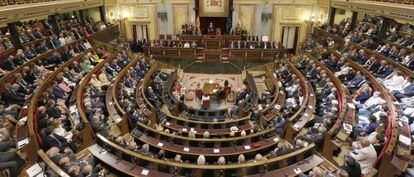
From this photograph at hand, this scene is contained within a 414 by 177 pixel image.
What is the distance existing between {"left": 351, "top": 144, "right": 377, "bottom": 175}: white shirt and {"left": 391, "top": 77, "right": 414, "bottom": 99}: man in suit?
394 cm

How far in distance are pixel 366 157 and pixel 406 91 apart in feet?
14.1

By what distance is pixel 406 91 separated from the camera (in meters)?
8.09

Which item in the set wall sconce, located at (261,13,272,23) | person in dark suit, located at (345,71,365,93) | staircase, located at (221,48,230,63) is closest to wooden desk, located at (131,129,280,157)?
person in dark suit, located at (345,71,365,93)

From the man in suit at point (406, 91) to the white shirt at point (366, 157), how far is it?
12.9 ft

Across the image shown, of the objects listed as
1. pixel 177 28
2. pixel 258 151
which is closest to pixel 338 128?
pixel 258 151

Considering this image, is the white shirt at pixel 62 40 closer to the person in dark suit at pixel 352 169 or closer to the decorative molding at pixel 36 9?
the decorative molding at pixel 36 9

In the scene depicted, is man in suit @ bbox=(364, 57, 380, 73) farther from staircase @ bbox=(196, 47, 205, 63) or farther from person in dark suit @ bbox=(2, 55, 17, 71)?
person in dark suit @ bbox=(2, 55, 17, 71)

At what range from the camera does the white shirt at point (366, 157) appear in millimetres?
5168

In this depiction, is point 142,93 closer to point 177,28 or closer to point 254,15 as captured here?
point 177,28

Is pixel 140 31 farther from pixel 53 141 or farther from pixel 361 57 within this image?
pixel 53 141

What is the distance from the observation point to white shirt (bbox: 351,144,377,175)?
517 centimetres

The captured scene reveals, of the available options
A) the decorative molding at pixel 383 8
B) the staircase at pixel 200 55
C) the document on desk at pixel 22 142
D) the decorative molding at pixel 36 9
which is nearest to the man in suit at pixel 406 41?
the decorative molding at pixel 383 8

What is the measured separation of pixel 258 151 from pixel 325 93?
4078 mm

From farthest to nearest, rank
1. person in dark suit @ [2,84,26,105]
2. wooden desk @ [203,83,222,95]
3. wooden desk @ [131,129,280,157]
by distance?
wooden desk @ [203,83,222,95], person in dark suit @ [2,84,26,105], wooden desk @ [131,129,280,157]
